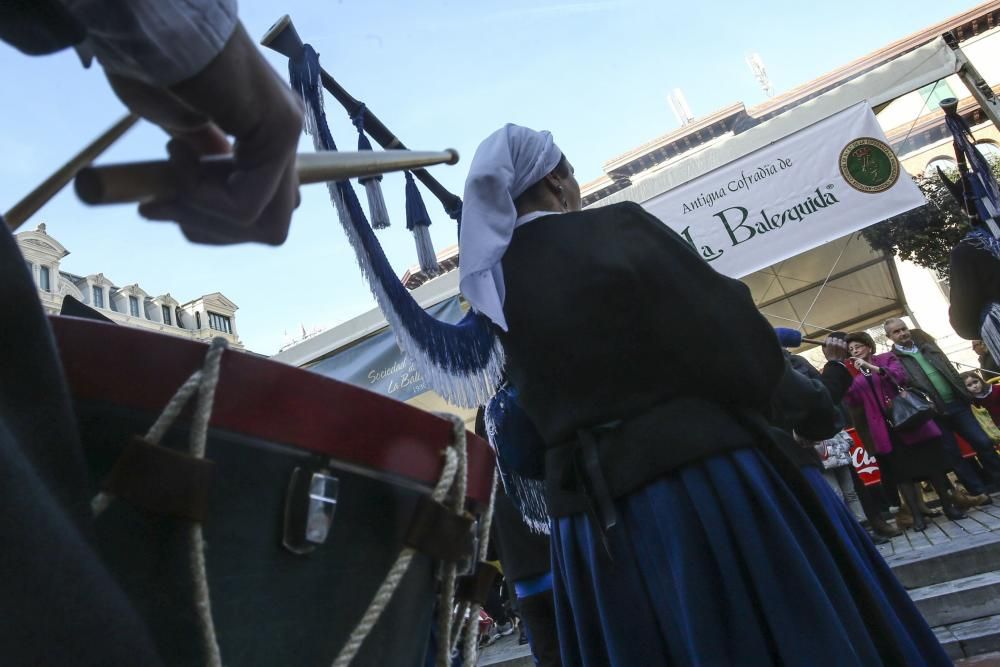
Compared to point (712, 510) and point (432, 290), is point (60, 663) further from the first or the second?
point (432, 290)

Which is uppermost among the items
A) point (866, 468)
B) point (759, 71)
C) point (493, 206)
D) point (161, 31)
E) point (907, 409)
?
point (759, 71)

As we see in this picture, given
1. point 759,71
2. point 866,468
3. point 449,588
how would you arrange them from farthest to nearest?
point 759,71
point 866,468
point 449,588

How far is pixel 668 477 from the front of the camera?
1.29 meters

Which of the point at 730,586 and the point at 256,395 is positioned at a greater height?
the point at 256,395

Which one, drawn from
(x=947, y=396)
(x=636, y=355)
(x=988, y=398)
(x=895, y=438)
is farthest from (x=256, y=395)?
(x=988, y=398)

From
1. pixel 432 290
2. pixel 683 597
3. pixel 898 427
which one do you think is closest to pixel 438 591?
pixel 683 597

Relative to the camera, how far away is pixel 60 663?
42 centimetres

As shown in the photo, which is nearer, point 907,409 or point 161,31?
point 161,31

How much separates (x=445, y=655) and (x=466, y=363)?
1.23 metres

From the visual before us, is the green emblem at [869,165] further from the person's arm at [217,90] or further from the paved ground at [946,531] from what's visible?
the person's arm at [217,90]

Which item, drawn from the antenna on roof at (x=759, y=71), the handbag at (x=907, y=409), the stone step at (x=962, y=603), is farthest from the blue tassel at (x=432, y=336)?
the antenna on roof at (x=759, y=71)

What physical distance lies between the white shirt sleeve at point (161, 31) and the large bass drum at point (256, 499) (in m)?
0.22

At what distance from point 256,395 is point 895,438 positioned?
5.48 m

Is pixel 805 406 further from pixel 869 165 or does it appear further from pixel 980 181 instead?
pixel 869 165
